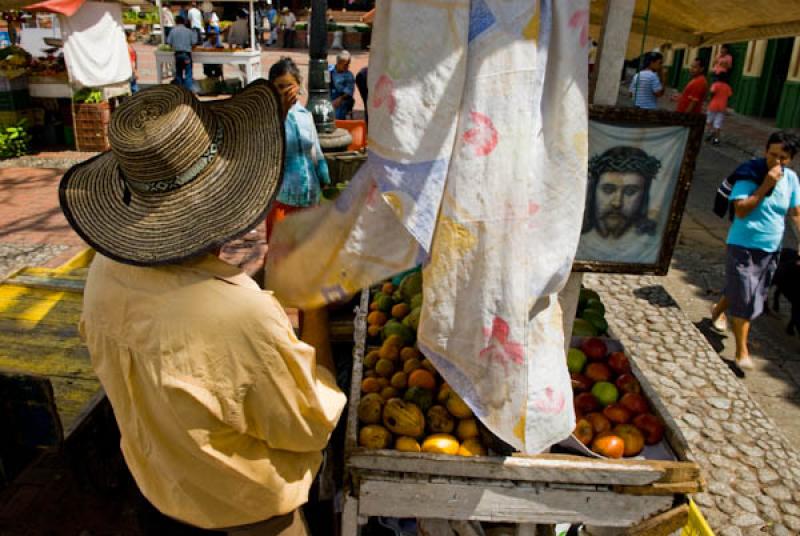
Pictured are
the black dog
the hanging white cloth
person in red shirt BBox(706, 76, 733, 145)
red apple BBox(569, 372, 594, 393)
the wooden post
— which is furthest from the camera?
person in red shirt BBox(706, 76, 733, 145)

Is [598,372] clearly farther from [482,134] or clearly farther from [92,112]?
[92,112]

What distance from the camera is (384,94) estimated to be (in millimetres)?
1737

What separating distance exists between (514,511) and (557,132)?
1393 millimetres

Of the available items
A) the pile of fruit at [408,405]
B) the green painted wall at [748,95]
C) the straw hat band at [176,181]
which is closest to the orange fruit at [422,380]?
the pile of fruit at [408,405]

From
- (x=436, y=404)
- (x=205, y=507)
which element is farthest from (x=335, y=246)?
(x=436, y=404)

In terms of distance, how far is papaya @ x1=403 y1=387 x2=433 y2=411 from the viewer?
2.67 metres

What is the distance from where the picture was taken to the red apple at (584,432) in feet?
8.36

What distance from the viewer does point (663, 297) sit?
6.11 meters

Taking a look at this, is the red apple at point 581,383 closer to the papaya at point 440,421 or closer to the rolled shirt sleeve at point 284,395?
the papaya at point 440,421

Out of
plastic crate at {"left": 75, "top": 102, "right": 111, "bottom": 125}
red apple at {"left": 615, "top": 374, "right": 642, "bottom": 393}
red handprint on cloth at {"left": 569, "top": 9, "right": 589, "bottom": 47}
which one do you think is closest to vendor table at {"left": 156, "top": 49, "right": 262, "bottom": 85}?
plastic crate at {"left": 75, "top": 102, "right": 111, "bottom": 125}

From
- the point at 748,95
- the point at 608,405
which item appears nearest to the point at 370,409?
the point at 608,405

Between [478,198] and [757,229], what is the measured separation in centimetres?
393

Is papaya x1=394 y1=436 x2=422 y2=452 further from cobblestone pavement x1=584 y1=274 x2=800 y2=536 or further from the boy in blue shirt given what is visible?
the boy in blue shirt

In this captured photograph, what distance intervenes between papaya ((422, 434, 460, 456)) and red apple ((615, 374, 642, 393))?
96 cm
